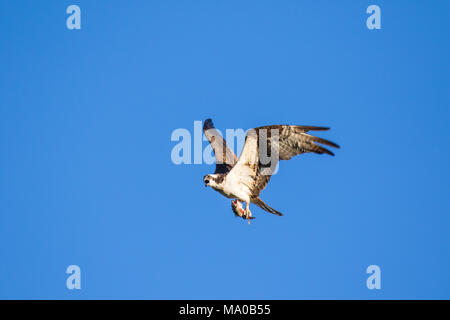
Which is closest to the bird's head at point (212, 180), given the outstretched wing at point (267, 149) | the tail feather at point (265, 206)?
the outstretched wing at point (267, 149)

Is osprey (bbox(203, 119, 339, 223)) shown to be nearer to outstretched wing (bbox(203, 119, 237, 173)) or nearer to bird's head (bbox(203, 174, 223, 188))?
bird's head (bbox(203, 174, 223, 188))

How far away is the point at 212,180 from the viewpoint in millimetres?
14312

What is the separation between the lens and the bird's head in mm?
14281

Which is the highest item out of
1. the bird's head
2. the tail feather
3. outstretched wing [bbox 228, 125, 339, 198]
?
outstretched wing [bbox 228, 125, 339, 198]

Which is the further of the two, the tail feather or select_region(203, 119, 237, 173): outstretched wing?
select_region(203, 119, 237, 173): outstretched wing

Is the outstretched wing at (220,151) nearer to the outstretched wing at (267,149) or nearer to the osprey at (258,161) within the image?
the osprey at (258,161)

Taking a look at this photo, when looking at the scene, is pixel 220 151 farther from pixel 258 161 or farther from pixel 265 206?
pixel 265 206

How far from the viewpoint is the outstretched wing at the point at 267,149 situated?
13.5 metres

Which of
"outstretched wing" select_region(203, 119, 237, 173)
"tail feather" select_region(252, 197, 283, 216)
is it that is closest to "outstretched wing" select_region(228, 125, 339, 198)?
"tail feather" select_region(252, 197, 283, 216)

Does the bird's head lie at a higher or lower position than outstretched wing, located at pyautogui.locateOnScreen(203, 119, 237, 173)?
lower
